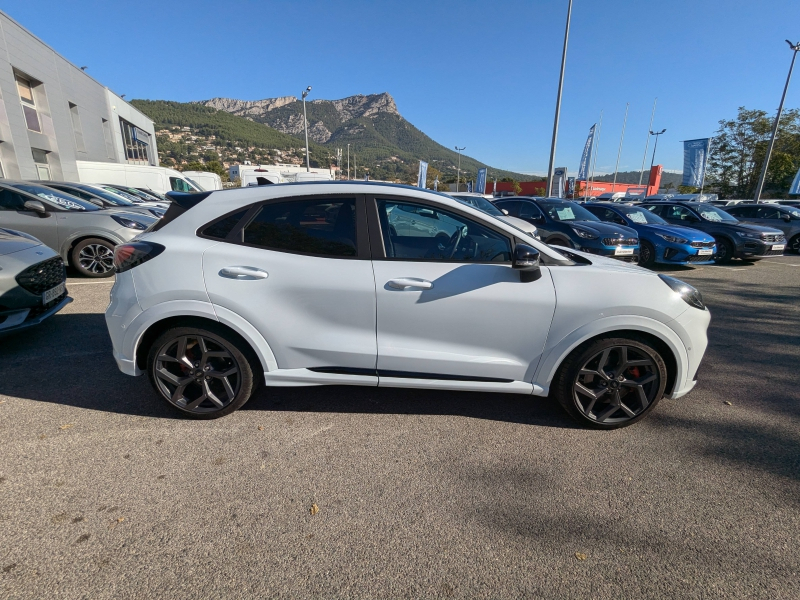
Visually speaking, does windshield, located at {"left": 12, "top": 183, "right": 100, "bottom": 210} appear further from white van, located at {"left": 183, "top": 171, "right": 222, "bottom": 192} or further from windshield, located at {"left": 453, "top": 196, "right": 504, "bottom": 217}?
white van, located at {"left": 183, "top": 171, "right": 222, "bottom": 192}

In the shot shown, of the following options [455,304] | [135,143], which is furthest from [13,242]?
[135,143]

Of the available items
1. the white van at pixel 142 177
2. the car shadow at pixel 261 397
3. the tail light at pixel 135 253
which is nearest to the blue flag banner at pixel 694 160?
the white van at pixel 142 177

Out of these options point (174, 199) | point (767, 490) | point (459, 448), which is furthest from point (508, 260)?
point (174, 199)

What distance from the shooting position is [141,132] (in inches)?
1601

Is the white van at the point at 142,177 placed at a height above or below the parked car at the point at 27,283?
above

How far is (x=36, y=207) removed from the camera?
6.20m

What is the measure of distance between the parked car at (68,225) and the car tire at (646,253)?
10195 millimetres

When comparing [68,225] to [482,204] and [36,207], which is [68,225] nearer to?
[36,207]

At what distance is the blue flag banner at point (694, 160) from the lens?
26.2 meters

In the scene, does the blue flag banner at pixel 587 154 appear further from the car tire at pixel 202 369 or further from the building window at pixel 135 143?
the building window at pixel 135 143

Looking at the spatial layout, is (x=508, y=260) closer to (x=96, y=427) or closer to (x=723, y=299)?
(x=96, y=427)

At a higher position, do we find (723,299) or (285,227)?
(285,227)

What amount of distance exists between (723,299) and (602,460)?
18.9ft

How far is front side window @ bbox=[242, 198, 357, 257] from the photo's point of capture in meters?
2.79
